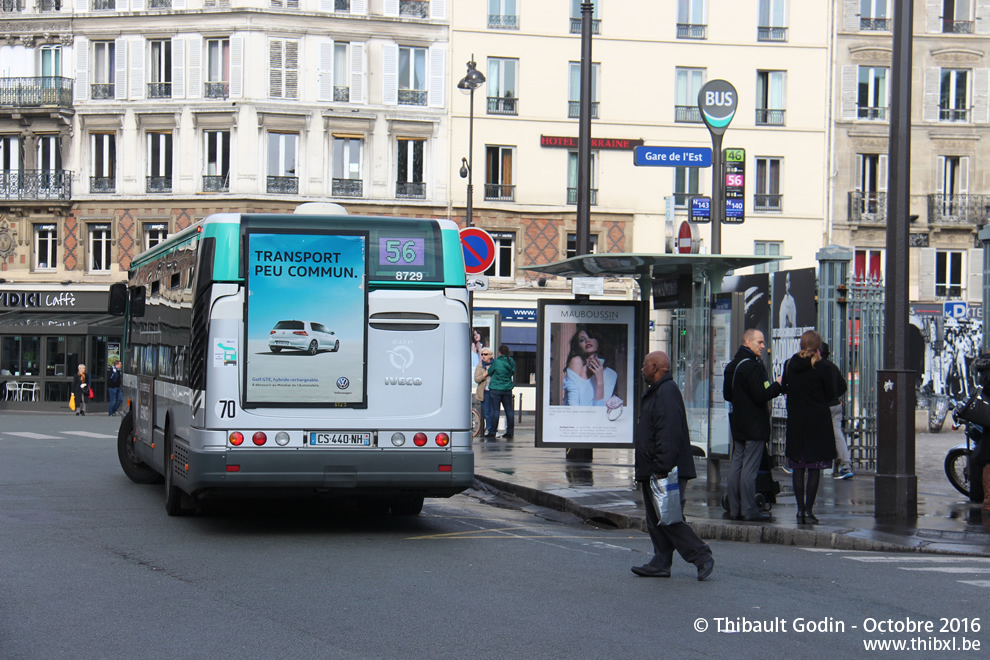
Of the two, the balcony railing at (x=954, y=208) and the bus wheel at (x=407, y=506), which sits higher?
the balcony railing at (x=954, y=208)

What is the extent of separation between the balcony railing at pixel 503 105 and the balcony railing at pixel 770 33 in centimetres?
915

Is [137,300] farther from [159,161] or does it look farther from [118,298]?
[159,161]

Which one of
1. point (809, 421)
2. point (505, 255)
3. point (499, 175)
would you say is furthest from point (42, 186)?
point (809, 421)

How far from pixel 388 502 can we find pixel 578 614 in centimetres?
542

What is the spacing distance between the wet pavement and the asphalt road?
1.17 ft

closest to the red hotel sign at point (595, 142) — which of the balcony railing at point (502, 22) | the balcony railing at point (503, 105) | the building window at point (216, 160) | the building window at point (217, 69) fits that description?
the balcony railing at point (503, 105)

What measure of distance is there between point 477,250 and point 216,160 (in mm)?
25888

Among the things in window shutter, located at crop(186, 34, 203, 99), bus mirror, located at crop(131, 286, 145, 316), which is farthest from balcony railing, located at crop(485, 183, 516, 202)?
bus mirror, located at crop(131, 286, 145, 316)

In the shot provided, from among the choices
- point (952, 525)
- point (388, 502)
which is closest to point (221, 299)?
point (388, 502)

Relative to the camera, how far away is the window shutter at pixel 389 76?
41.1m

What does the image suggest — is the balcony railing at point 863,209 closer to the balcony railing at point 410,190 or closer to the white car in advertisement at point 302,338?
the balcony railing at point 410,190

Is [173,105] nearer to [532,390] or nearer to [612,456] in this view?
[532,390]

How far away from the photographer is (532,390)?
41906 mm

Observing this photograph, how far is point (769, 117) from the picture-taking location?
142ft
